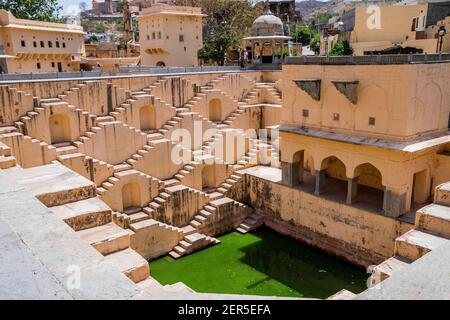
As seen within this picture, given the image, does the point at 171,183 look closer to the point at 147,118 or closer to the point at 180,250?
the point at 180,250

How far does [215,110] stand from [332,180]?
7451mm

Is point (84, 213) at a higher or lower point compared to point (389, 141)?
higher

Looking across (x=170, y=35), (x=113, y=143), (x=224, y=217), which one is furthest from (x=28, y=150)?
(x=170, y=35)

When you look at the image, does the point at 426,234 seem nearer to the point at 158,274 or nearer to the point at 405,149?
the point at 405,149

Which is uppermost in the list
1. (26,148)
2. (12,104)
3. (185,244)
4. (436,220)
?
(12,104)

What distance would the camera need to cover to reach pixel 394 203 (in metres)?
13.4

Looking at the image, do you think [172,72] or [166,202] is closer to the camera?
[166,202]

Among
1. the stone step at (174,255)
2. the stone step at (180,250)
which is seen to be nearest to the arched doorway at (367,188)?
the stone step at (180,250)

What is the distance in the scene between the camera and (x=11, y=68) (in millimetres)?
28109

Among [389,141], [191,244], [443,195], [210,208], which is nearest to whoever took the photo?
[443,195]

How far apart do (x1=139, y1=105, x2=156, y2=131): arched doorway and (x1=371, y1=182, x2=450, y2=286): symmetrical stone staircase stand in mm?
12724

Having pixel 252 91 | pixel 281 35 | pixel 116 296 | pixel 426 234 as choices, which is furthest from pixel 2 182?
pixel 281 35
